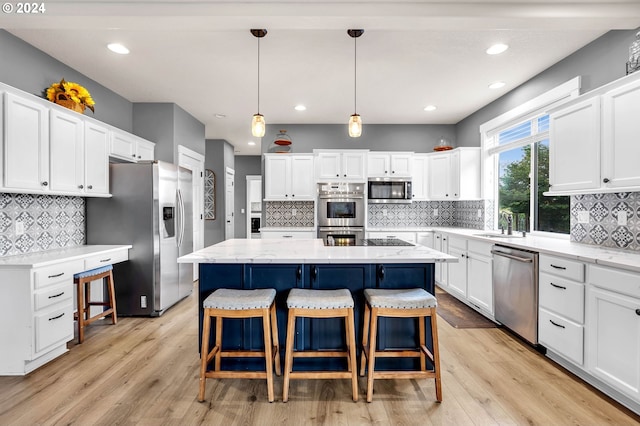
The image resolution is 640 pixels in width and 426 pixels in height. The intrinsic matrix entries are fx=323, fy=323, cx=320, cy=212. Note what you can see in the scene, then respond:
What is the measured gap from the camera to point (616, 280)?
1982mm

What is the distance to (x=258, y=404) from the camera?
6.67ft

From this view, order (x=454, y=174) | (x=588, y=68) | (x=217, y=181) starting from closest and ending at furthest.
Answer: (x=588, y=68), (x=454, y=174), (x=217, y=181)

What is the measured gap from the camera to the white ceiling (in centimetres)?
220

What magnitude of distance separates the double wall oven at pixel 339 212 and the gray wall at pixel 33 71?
3116 millimetres

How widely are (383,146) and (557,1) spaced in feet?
11.3

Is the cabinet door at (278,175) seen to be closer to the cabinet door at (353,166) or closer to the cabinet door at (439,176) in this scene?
the cabinet door at (353,166)

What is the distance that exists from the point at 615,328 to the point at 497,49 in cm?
244

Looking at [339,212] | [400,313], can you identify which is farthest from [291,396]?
[339,212]

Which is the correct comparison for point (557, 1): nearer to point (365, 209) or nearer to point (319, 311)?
point (319, 311)

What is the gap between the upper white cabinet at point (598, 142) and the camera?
2168mm

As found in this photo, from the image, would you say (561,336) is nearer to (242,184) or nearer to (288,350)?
(288,350)

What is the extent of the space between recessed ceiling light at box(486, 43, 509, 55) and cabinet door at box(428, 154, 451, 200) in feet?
7.19

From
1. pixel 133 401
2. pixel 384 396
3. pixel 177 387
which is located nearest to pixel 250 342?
pixel 177 387

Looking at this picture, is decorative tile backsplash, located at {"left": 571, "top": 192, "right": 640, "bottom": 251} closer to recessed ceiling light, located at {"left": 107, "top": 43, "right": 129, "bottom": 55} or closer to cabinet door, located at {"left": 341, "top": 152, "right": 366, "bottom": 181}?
cabinet door, located at {"left": 341, "top": 152, "right": 366, "bottom": 181}
